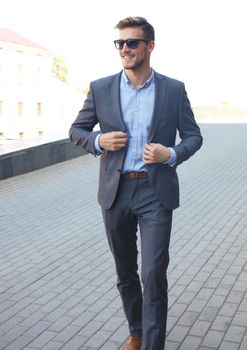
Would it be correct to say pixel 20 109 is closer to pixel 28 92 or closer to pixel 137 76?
pixel 28 92

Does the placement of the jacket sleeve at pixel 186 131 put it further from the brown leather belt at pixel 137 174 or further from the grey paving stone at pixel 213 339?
the grey paving stone at pixel 213 339

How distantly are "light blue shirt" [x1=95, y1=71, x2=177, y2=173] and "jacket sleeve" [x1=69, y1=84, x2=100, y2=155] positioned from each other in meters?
0.09

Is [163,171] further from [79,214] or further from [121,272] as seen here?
[79,214]

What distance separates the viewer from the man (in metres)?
3.76

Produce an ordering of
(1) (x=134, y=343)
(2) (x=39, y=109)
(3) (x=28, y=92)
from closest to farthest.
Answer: (1) (x=134, y=343)
(3) (x=28, y=92)
(2) (x=39, y=109)

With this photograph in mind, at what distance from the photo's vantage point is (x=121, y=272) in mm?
4102

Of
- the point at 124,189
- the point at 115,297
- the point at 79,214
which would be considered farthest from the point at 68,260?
the point at 124,189

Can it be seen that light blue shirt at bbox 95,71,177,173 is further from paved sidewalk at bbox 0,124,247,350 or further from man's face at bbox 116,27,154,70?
paved sidewalk at bbox 0,124,247,350

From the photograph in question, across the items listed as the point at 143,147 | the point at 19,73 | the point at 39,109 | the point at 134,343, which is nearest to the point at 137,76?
the point at 143,147

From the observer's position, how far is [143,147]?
12.6 ft

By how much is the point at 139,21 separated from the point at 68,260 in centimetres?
367

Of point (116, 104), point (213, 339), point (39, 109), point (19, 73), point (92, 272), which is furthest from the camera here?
point (39, 109)

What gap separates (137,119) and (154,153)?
32cm

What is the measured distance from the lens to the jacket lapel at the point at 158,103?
3.81 meters
